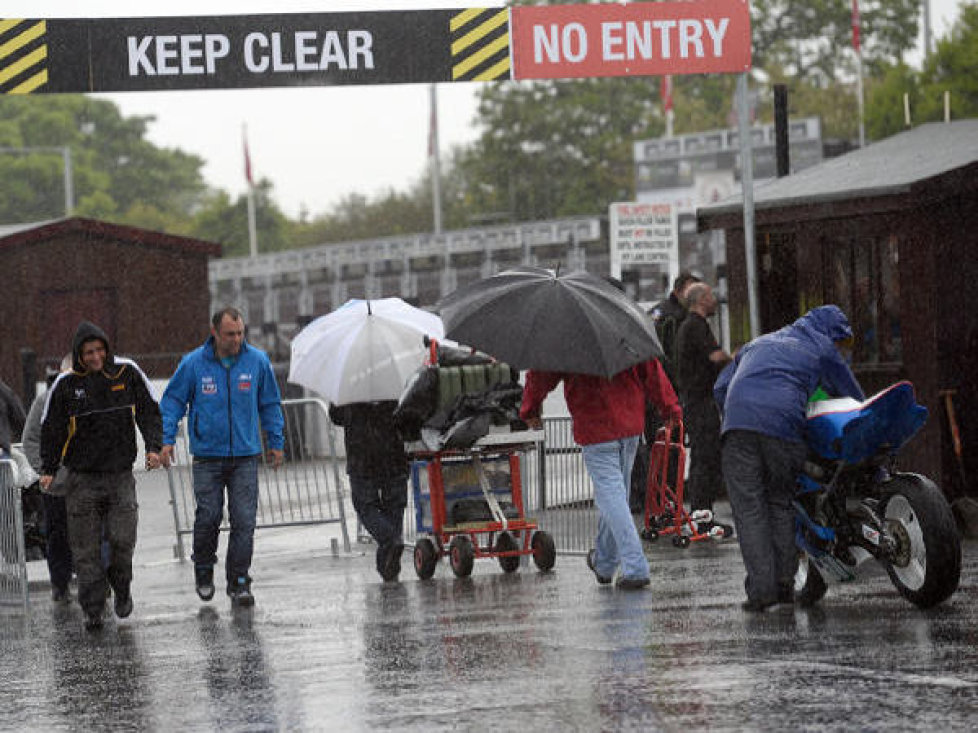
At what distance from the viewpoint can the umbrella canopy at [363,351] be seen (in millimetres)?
13938

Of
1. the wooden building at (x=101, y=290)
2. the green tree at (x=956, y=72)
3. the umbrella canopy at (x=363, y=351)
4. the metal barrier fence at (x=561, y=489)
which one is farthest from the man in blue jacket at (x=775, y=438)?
the green tree at (x=956, y=72)

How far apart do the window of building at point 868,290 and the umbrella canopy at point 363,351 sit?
383 centimetres

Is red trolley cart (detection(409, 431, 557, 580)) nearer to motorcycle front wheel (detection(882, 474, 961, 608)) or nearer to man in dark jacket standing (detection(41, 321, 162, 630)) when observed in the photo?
man in dark jacket standing (detection(41, 321, 162, 630))

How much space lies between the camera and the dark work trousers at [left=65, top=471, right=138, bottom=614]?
12.1 metres

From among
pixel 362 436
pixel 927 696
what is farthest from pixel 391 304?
pixel 927 696

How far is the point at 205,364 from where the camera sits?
507 inches

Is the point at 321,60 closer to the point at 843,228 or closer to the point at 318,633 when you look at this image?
the point at 843,228

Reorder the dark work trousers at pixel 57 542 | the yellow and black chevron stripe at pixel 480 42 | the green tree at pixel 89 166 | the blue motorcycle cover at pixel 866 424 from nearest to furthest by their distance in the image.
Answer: the blue motorcycle cover at pixel 866 424, the dark work trousers at pixel 57 542, the yellow and black chevron stripe at pixel 480 42, the green tree at pixel 89 166

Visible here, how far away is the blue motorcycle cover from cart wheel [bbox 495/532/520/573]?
3856 millimetres

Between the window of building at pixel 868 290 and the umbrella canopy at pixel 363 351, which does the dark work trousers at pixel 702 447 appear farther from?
the umbrella canopy at pixel 363 351

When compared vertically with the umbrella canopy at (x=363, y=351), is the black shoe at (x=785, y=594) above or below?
below

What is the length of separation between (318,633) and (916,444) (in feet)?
21.4

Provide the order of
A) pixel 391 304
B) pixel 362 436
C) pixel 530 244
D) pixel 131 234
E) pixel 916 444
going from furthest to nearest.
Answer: pixel 530 244 → pixel 131 234 → pixel 916 444 → pixel 391 304 → pixel 362 436

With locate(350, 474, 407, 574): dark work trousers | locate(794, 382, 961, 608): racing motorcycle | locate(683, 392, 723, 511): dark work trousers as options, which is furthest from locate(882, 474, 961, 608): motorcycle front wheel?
locate(683, 392, 723, 511): dark work trousers
